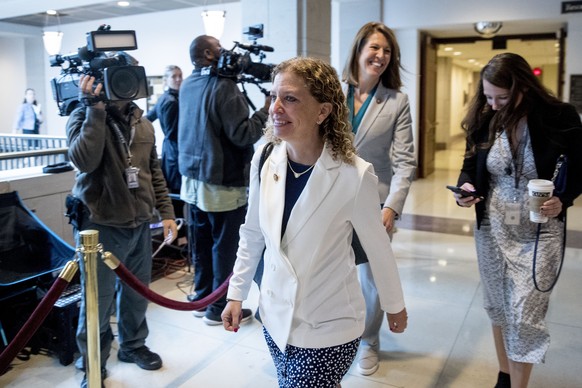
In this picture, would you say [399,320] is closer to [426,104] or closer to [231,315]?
[231,315]

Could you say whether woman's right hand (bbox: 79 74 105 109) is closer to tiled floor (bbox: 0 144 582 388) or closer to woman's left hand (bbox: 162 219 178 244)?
woman's left hand (bbox: 162 219 178 244)

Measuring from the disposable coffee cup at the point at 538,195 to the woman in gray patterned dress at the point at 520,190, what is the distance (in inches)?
0.7

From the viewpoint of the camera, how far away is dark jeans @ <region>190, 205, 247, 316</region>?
316 centimetres

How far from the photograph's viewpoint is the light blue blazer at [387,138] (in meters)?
2.48

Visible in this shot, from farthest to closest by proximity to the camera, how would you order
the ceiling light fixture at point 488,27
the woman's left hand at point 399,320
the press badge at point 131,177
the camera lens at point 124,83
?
the ceiling light fixture at point 488,27 → the press badge at point 131,177 → the camera lens at point 124,83 → the woman's left hand at point 399,320

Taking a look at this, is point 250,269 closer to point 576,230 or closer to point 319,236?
point 319,236

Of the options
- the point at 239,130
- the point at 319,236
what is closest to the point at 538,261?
the point at 319,236

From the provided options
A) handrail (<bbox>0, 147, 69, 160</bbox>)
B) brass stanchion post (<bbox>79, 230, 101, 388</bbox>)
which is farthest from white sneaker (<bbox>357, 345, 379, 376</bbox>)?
handrail (<bbox>0, 147, 69, 160</bbox>)

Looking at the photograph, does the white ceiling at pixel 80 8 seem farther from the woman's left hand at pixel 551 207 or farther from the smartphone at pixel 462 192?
the woman's left hand at pixel 551 207

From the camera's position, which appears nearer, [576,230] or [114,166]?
[114,166]

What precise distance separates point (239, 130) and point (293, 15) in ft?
8.25

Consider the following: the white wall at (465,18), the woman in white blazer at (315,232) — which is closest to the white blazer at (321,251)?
the woman in white blazer at (315,232)

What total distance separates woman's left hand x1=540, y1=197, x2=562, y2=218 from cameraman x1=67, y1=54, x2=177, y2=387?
67.0 inches

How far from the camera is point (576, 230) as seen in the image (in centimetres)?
563
